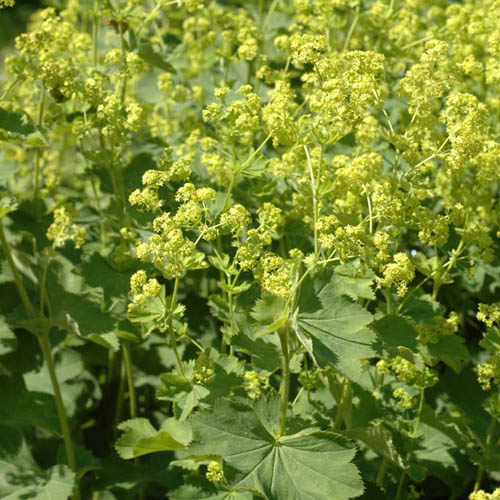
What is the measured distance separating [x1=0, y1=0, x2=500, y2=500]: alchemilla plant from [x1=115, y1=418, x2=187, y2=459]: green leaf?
0.02 m

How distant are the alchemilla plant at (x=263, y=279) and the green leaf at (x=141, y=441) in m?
0.02

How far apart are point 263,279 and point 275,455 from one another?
1.94 ft

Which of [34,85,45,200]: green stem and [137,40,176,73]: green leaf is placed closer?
[34,85,45,200]: green stem

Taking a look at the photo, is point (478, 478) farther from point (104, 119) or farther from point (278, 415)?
point (104, 119)

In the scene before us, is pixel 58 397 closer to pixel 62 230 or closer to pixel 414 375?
pixel 62 230

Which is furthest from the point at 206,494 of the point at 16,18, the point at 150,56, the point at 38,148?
the point at 16,18

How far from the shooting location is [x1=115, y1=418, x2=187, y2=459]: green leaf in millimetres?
2334

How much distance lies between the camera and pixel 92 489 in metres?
3.00

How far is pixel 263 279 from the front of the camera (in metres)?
2.18

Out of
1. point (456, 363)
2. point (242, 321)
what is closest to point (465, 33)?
point (456, 363)

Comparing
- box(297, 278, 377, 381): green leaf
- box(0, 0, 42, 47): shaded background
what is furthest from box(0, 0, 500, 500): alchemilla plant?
box(0, 0, 42, 47): shaded background

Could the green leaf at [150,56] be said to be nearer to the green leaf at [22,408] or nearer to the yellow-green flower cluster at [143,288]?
the yellow-green flower cluster at [143,288]

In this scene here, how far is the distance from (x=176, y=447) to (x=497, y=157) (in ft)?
5.39

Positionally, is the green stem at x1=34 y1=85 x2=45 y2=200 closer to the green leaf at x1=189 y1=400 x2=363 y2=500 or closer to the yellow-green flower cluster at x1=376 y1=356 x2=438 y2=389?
the green leaf at x1=189 y1=400 x2=363 y2=500
